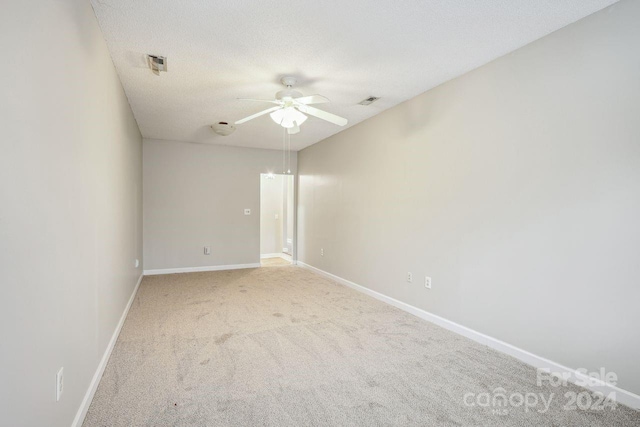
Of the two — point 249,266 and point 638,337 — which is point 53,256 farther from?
point 249,266

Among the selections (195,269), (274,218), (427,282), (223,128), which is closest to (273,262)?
(274,218)

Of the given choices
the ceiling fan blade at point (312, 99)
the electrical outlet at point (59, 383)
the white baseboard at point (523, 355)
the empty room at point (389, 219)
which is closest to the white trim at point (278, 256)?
the empty room at point (389, 219)

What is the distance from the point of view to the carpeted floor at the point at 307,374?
1938 millimetres

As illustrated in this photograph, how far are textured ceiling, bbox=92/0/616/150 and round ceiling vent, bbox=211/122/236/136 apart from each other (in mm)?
936

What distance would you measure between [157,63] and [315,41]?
143 centimetres

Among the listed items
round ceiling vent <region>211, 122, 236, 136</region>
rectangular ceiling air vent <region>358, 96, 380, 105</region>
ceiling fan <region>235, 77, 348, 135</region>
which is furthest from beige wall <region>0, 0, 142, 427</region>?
rectangular ceiling air vent <region>358, 96, 380, 105</region>

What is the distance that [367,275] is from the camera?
470 cm

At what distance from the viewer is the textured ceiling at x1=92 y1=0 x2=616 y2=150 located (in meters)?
2.18

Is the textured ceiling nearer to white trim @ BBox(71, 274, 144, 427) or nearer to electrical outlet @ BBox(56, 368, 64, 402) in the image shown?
electrical outlet @ BBox(56, 368, 64, 402)

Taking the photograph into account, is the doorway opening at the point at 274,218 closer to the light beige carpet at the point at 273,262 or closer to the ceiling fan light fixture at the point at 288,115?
the light beige carpet at the point at 273,262

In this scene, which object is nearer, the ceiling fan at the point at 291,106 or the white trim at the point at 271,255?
the ceiling fan at the point at 291,106

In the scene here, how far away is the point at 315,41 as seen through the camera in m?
2.58

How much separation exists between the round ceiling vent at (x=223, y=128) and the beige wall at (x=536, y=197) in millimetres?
2351

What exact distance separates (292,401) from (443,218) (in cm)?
226
